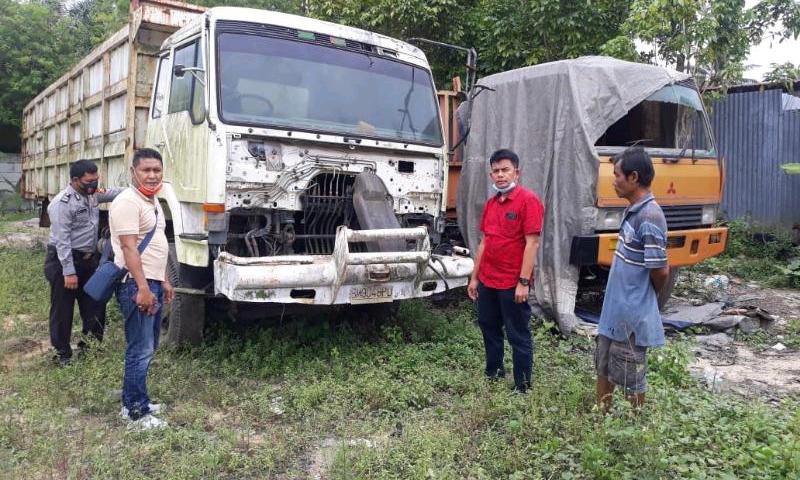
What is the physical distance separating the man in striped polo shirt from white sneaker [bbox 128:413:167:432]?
2.56m

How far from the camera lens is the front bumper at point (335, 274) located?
158 inches

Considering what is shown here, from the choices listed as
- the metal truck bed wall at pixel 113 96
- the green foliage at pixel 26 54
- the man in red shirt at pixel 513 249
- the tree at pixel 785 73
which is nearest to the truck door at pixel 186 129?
the metal truck bed wall at pixel 113 96

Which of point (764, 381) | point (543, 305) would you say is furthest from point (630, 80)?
point (764, 381)

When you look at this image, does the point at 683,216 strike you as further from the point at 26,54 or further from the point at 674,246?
the point at 26,54

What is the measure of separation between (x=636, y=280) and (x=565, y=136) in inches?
110

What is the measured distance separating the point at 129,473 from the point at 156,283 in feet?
3.63

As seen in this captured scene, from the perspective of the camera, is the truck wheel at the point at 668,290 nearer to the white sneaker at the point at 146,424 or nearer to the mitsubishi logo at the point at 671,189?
the mitsubishi logo at the point at 671,189

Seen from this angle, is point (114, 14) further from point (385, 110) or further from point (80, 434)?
point (80, 434)

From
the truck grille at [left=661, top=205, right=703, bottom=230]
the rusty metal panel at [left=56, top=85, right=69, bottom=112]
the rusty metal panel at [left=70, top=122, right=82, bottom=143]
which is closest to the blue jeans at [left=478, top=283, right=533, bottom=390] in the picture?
the truck grille at [left=661, top=205, right=703, bottom=230]

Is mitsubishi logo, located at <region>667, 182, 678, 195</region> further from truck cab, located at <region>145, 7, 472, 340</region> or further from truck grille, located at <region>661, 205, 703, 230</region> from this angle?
truck cab, located at <region>145, 7, 472, 340</region>

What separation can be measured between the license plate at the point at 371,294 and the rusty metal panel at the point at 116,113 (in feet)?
11.1

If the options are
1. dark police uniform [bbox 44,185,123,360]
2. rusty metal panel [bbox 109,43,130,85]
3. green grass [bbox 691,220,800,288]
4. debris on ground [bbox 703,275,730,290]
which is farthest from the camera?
green grass [bbox 691,220,800,288]

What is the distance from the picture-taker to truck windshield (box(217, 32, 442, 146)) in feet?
14.8

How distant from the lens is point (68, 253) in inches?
180
